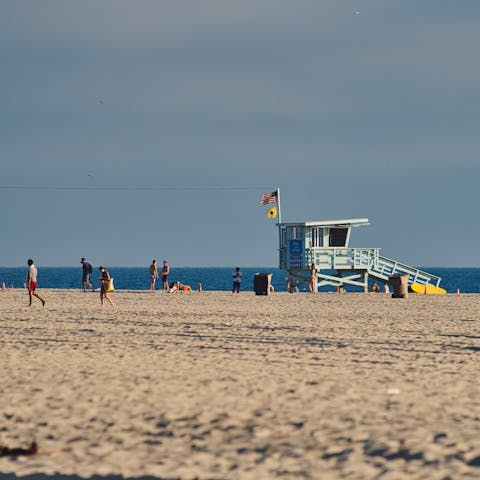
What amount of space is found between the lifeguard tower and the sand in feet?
112

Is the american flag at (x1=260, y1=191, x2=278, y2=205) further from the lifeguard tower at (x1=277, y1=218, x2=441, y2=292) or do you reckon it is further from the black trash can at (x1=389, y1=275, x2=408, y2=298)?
the black trash can at (x1=389, y1=275, x2=408, y2=298)

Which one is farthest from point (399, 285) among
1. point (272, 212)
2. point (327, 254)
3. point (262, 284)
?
point (272, 212)

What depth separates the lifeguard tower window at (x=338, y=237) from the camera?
5606cm

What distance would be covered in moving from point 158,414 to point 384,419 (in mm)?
2261

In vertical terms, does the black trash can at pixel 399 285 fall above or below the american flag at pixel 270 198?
below

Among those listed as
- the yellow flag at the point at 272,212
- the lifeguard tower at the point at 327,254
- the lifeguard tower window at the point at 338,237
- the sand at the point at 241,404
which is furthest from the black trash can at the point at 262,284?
the sand at the point at 241,404

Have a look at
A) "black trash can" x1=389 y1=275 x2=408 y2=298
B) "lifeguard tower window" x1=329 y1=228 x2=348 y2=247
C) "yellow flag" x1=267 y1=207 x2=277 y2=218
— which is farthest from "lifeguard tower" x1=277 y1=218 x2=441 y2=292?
"black trash can" x1=389 y1=275 x2=408 y2=298

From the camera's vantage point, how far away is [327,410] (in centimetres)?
979

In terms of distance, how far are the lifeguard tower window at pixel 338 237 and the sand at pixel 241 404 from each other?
36.3 m

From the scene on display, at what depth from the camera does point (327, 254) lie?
54.4 metres

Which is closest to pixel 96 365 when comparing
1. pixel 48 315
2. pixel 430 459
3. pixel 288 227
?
pixel 430 459

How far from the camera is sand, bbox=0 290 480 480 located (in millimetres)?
7578

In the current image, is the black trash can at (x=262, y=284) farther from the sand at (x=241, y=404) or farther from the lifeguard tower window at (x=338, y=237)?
the sand at (x=241, y=404)

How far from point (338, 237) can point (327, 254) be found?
2347 mm
